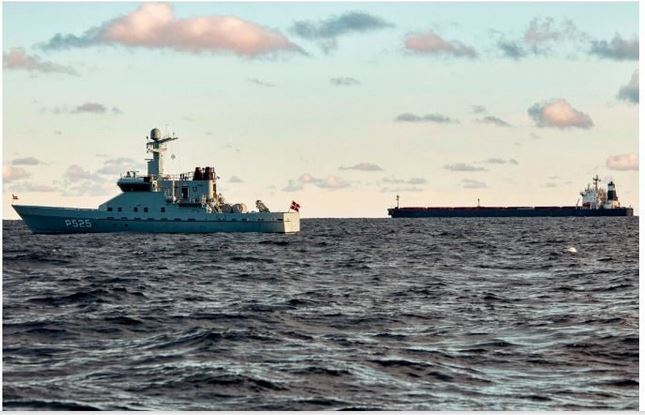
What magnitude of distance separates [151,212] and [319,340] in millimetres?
78948

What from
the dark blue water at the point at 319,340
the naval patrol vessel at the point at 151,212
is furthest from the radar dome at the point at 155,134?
the dark blue water at the point at 319,340

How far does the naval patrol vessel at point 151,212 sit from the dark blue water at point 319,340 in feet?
185

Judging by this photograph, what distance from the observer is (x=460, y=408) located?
1608 centimetres

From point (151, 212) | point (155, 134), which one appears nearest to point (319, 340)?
point (151, 212)

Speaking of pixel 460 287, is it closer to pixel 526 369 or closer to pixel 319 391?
pixel 526 369

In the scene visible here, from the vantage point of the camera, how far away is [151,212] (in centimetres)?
9944

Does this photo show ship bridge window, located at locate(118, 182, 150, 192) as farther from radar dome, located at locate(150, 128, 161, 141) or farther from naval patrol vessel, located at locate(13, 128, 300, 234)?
radar dome, located at locate(150, 128, 161, 141)

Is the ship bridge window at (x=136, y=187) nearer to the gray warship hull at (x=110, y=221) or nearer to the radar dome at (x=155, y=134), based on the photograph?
the gray warship hull at (x=110, y=221)

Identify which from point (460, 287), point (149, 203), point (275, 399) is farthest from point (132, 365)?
point (149, 203)

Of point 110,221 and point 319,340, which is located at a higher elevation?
point 110,221

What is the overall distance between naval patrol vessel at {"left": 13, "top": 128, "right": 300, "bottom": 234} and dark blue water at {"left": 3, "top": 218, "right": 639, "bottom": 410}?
5628 centimetres

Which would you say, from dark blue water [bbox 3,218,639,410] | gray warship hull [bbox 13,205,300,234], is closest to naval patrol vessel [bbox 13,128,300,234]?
gray warship hull [bbox 13,205,300,234]

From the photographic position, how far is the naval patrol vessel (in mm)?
99500

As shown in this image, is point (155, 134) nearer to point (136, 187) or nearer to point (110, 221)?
point (136, 187)
